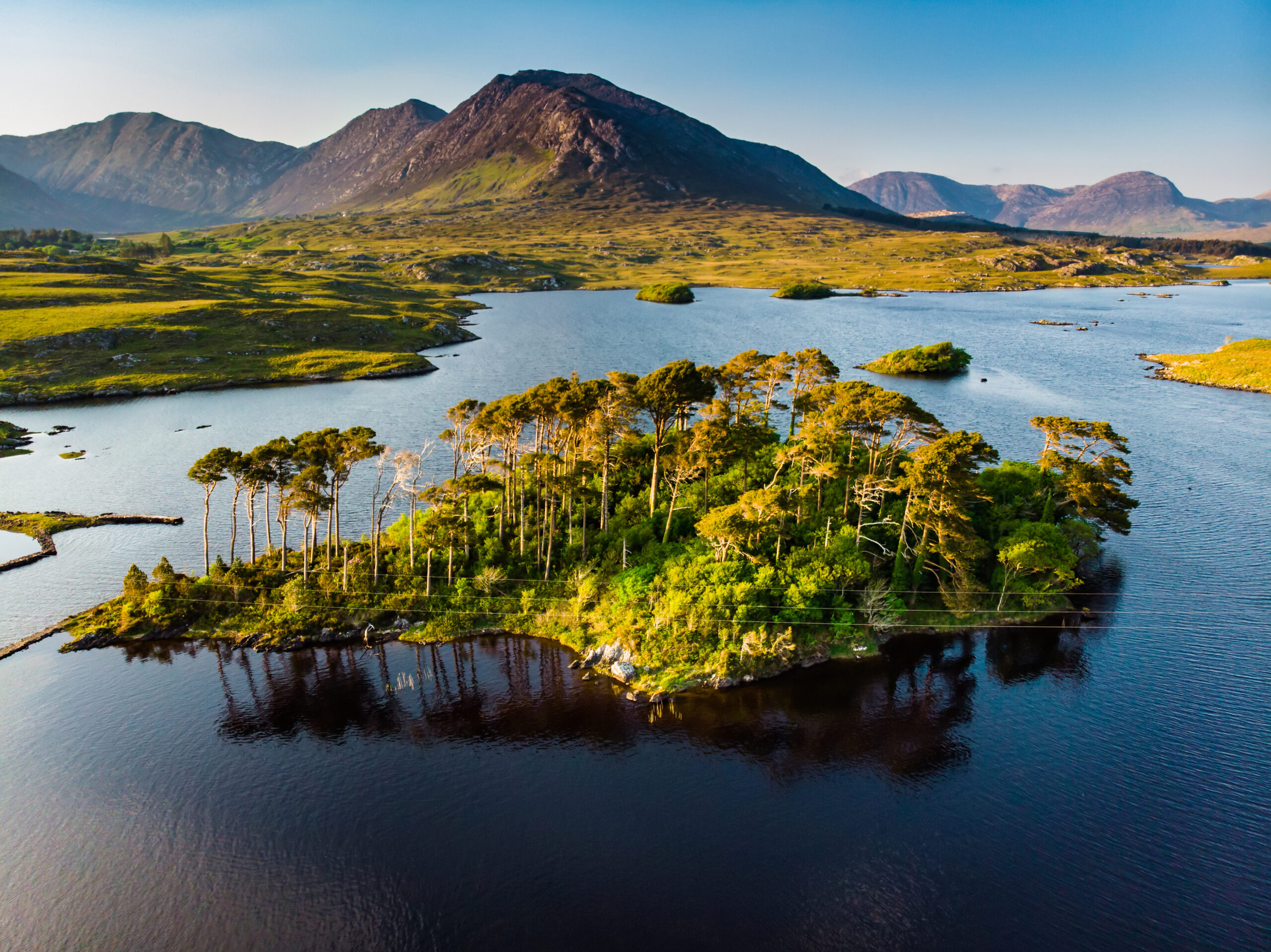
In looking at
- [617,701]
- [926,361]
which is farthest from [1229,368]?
[617,701]

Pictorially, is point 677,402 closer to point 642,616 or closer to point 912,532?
point 642,616

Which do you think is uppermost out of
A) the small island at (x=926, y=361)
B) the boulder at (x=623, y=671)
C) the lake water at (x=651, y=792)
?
the small island at (x=926, y=361)

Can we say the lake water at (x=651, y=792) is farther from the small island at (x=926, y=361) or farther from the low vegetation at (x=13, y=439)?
the small island at (x=926, y=361)

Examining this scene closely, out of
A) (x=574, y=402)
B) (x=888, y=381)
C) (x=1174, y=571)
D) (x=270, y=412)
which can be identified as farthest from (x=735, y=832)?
(x=888, y=381)

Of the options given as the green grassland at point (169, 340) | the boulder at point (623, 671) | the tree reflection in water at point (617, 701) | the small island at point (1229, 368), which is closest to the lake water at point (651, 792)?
the tree reflection in water at point (617, 701)

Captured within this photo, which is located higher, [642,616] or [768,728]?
[642,616]

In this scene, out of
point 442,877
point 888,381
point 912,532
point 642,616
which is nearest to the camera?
point 442,877

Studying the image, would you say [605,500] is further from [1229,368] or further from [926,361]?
[1229,368]

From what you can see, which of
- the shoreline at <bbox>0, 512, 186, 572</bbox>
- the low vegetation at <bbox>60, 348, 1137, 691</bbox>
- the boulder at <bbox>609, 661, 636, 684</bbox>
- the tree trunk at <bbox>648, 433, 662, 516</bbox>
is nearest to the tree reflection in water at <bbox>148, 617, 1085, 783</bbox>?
the boulder at <bbox>609, 661, 636, 684</bbox>
